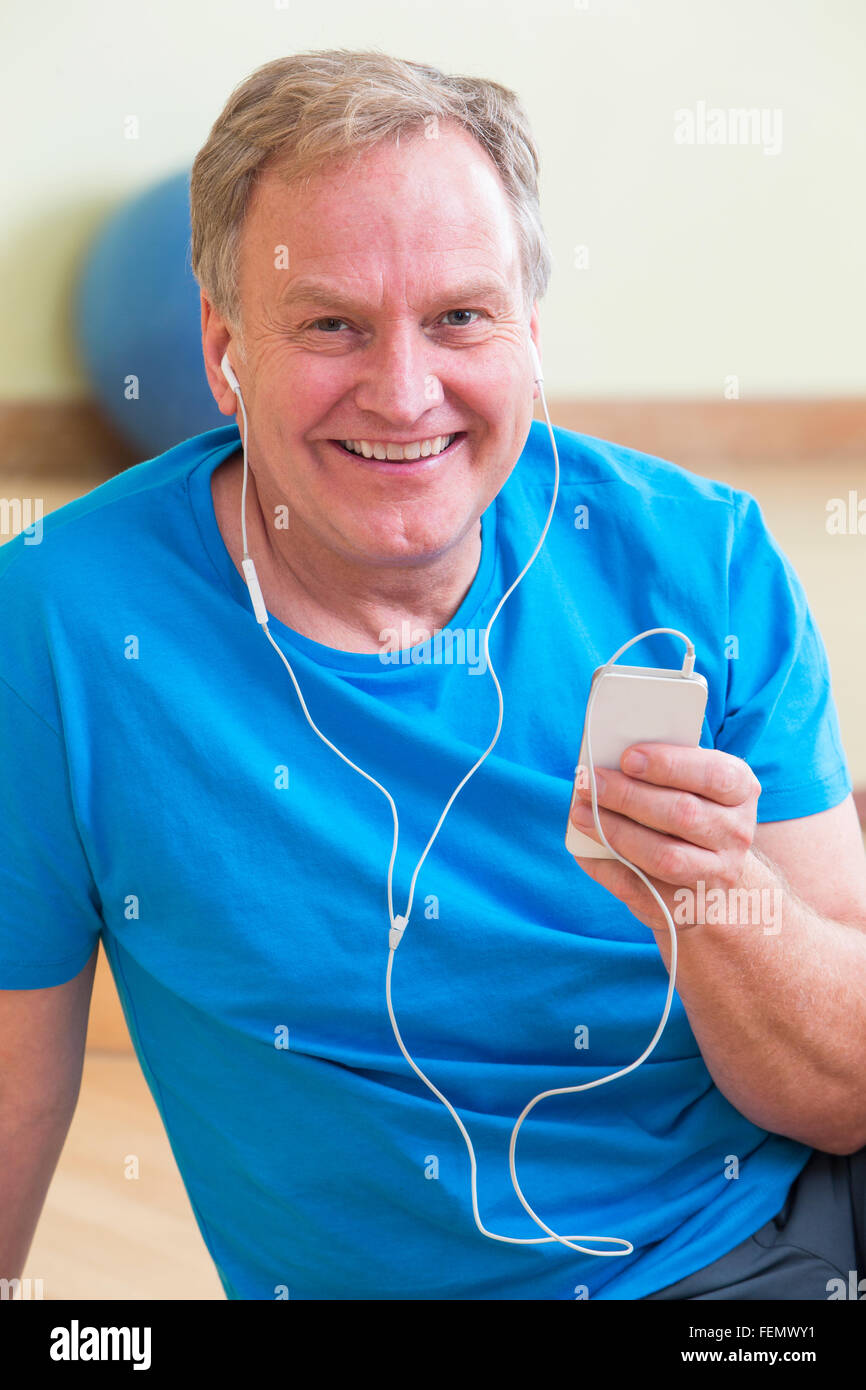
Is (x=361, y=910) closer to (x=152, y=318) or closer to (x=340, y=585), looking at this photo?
(x=340, y=585)

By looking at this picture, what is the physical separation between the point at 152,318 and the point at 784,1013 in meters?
1.35

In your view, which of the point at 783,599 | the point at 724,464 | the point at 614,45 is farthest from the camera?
the point at 724,464

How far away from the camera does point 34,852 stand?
3.04ft

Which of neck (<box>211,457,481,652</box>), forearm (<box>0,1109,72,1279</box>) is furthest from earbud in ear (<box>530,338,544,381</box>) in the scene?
forearm (<box>0,1109,72,1279</box>)

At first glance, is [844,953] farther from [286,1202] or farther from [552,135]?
[552,135]

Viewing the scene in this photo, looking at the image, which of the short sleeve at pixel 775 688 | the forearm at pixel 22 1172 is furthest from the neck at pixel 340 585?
the forearm at pixel 22 1172

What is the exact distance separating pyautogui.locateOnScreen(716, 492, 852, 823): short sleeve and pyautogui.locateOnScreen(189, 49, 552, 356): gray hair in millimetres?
289

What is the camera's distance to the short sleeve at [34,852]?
917 millimetres

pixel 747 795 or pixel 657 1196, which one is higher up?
pixel 747 795

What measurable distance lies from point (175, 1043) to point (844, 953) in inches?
20.5

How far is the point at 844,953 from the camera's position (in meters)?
0.92

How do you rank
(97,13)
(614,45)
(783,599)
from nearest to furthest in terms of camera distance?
(783,599), (97,13), (614,45)

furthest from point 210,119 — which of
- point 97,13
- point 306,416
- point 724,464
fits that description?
point 306,416
